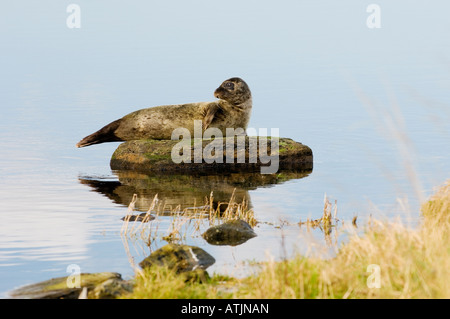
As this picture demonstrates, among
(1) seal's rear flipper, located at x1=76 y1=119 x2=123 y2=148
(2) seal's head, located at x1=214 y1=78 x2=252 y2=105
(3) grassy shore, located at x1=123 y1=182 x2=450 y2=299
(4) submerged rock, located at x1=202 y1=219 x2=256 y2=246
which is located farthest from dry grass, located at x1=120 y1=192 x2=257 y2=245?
(1) seal's rear flipper, located at x1=76 y1=119 x2=123 y2=148

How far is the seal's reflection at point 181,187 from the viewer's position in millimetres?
17781

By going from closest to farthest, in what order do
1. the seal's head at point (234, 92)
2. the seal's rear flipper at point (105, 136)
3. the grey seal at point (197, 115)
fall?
1. the grey seal at point (197, 115)
2. the seal's head at point (234, 92)
3. the seal's rear flipper at point (105, 136)

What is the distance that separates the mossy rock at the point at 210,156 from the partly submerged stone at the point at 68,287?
1160cm

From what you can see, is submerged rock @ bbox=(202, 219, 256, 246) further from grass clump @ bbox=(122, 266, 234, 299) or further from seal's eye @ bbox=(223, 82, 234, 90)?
seal's eye @ bbox=(223, 82, 234, 90)

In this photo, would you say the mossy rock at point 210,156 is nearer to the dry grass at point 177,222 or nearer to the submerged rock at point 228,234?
the dry grass at point 177,222

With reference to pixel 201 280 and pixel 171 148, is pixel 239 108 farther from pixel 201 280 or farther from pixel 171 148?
pixel 201 280

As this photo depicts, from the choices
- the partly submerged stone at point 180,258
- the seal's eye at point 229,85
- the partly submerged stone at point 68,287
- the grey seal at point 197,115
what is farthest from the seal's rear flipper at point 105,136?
the partly submerged stone at point 68,287

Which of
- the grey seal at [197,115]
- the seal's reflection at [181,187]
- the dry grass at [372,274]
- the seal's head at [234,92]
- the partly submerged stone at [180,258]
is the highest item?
the seal's head at [234,92]

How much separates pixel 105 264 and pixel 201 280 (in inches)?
86.9

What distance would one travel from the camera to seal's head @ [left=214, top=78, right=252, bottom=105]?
2375cm

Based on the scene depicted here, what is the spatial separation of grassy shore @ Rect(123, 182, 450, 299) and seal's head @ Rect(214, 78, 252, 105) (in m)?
14.1

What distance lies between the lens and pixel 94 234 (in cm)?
1400

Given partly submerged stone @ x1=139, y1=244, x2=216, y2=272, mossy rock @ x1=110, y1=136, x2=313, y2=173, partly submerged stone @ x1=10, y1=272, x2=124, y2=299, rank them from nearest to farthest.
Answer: partly submerged stone @ x1=10, y1=272, x2=124, y2=299, partly submerged stone @ x1=139, y1=244, x2=216, y2=272, mossy rock @ x1=110, y1=136, x2=313, y2=173
